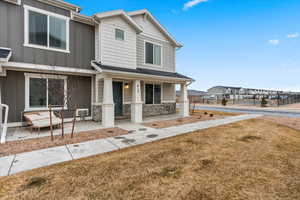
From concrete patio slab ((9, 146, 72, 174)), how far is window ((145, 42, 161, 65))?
8.16 metres

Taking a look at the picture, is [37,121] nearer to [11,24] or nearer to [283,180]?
[11,24]

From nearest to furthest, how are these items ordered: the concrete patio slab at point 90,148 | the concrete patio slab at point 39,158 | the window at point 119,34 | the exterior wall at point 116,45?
the concrete patio slab at point 39,158 < the concrete patio slab at point 90,148 < the exterior wall at point 116,45 < the window at point 119,34

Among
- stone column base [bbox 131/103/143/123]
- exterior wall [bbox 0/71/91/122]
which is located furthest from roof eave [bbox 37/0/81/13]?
stone column base [bbox 131/103/143/123]

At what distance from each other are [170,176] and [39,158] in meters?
3.31

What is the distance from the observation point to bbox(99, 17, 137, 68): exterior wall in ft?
25.5

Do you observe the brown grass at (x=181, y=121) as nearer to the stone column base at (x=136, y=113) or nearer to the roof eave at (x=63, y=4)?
the stone column base at (x=136, y=113)

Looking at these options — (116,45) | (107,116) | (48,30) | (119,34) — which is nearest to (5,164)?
(107,116)

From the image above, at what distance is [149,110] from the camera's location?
419 inches

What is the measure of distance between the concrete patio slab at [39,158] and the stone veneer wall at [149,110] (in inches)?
166

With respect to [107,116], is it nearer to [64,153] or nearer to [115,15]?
[64,153]

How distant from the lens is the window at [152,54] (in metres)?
10.5

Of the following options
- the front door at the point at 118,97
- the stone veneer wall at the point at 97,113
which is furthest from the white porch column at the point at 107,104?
the front door at the point at 118,97

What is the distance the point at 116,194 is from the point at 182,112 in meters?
8.74

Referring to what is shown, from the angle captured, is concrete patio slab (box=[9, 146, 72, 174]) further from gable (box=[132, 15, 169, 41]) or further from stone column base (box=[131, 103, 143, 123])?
gable (box=[132, 15, 169, 41])
